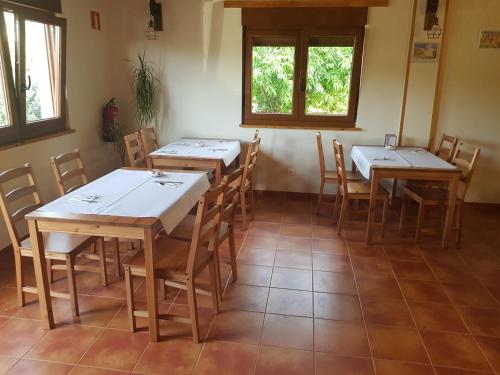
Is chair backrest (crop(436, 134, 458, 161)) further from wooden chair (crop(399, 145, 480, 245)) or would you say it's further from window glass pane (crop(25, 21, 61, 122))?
window glass pane (crop(25, 21, 61, 122))

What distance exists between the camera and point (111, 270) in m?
2.98

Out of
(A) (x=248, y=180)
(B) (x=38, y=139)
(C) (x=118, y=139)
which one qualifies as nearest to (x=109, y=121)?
(C) (x=118, y=139)

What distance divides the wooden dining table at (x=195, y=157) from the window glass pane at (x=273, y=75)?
0.81 meters

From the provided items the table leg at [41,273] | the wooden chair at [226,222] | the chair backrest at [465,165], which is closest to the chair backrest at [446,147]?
the chair backrest at [465,165]

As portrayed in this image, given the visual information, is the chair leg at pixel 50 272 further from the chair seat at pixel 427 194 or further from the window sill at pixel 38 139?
the chair seat at pixel 427 194

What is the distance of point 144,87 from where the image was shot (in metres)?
4.57

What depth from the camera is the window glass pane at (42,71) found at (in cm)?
345

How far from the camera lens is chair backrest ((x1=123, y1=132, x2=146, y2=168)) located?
3.79 meters

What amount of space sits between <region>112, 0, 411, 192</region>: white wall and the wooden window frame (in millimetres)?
85

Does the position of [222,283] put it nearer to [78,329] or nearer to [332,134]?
[78,329]

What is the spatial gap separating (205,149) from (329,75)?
1669 millimetres

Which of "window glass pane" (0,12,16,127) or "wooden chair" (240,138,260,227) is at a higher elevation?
"window glass pane" (0,12,16,127)

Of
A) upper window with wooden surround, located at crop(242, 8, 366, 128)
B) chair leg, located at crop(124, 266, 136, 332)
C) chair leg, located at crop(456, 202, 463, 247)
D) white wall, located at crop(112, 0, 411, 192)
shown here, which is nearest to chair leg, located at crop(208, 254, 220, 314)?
chair leg, located at crop(124, 266, 136, 332)

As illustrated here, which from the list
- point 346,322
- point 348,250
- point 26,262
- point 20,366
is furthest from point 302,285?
point 26,262
